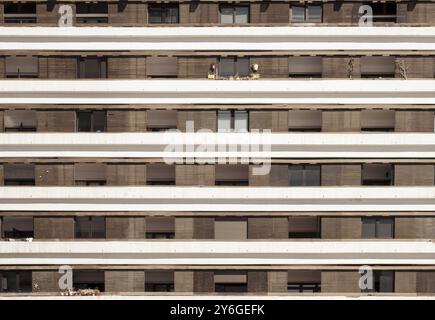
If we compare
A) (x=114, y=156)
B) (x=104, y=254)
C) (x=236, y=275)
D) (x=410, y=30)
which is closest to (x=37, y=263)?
(x=104, y=254)

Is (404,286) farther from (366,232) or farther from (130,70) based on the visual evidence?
(130,70)

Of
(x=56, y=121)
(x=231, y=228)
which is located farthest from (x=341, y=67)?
(x=56, y=121)

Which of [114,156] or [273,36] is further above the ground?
[273,36]

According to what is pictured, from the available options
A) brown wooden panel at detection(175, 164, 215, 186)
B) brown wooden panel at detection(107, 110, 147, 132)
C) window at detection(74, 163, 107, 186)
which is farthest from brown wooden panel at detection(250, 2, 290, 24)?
window at detection(74, 163, 107, 186)

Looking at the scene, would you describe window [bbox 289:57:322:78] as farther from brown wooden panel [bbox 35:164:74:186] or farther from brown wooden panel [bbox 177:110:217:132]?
brown wooden panel [bbox 35:164:74:186]

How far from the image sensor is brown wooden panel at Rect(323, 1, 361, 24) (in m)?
19.5

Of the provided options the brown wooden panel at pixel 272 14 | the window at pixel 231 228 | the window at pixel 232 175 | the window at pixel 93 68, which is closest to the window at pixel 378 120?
the brown wooden panel at pixel 272 14

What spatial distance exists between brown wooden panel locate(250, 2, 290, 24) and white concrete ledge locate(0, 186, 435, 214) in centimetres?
717

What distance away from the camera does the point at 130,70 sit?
63.9 ft

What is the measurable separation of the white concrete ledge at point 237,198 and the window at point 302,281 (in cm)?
285

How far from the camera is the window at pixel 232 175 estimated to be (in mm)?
19688

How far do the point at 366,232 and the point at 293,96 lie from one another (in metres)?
6.61

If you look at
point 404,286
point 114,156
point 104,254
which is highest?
point 114,156
